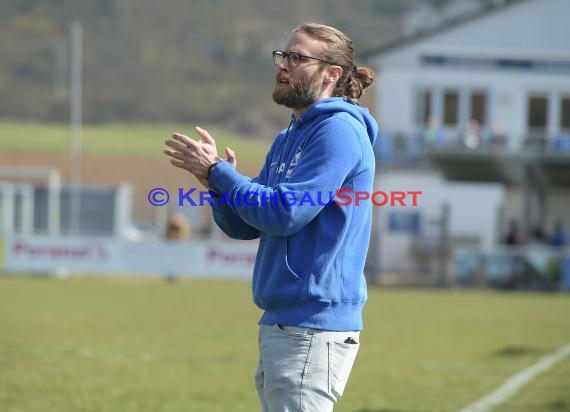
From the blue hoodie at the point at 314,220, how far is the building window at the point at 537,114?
131 ft

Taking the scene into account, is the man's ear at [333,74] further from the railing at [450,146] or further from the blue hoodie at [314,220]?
the railing at [450,146]

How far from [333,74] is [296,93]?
184 millimetres

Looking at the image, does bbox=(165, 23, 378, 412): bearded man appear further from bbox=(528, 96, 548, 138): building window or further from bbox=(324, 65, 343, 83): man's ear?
bbox=(528, 96, 548, 138): building window

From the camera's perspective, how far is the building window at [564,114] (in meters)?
43.6

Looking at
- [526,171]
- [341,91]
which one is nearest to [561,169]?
[526,171]

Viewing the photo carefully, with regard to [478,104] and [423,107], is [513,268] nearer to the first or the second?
[423,107]

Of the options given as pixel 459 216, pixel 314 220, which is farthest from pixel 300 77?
pixel 459 216

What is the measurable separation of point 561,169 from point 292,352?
35.6 m

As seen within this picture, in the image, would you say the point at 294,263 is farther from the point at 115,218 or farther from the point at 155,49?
the point at 155,49

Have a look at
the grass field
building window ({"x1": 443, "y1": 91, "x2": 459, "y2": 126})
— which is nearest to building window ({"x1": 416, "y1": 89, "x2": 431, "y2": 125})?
building window ({"x1": 443, "y1": 91, "x2": 459, "y2": 126})

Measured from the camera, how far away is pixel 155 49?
11288 cm

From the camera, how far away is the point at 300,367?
4.62m

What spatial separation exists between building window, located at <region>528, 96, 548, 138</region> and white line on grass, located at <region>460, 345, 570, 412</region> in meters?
29.7

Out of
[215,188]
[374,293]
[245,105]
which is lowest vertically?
[374,293]
